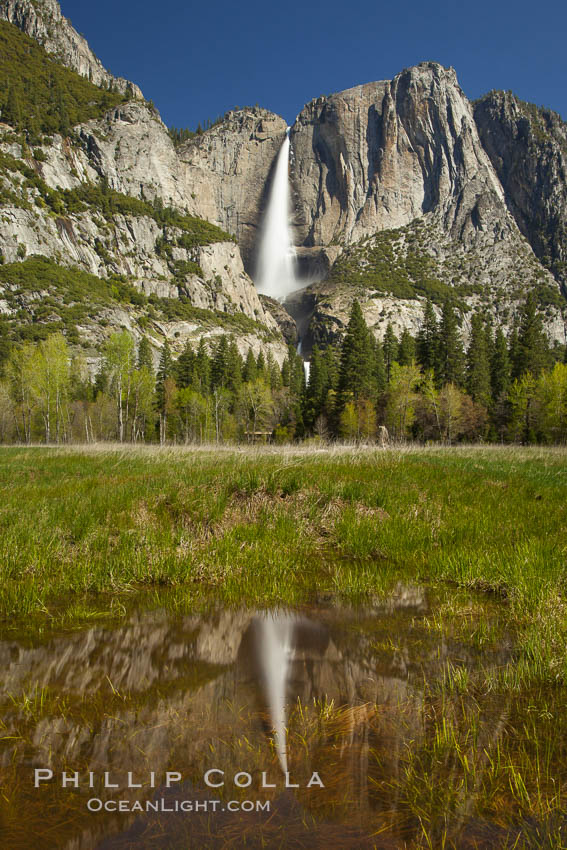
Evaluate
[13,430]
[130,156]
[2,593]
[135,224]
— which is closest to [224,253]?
[135,224]

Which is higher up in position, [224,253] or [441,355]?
[224,253]

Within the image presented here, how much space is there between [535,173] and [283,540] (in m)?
234

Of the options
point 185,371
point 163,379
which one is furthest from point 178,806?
point 163,379

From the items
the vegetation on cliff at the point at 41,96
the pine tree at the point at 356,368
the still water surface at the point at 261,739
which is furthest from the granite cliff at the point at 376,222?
the still water surface at the point at 261,739

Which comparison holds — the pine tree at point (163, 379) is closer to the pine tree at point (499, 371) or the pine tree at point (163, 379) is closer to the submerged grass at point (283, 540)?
the pine tree at point (499, 371)

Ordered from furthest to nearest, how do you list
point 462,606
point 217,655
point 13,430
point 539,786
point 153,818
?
1. point 13,430
2. point 462,606
3. point 217,655
4. point 539,786
5. point 153,818

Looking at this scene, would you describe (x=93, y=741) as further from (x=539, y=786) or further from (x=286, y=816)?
(x=539, y=786)

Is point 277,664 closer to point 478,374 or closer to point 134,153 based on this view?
point 478,374

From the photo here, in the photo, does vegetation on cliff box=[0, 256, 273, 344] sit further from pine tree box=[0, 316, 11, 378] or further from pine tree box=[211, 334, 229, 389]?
pine tree box=[211, 334, 229, 389]

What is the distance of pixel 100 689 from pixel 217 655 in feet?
2.81

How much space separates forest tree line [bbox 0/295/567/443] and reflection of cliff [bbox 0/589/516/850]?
45.4 m

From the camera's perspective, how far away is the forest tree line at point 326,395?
51.5 metres

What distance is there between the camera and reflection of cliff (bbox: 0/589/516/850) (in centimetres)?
216

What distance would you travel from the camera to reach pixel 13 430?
66938 mm
